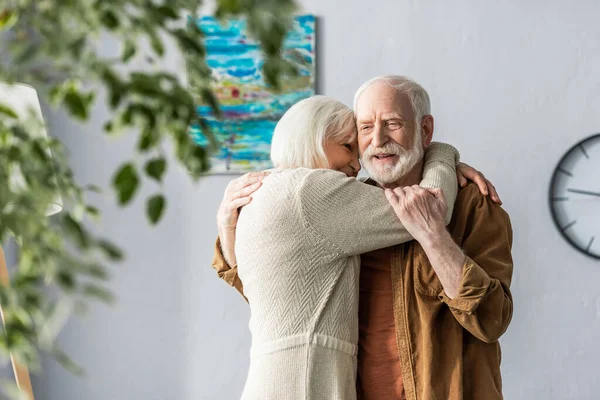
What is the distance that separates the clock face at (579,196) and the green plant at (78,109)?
2.90 meters

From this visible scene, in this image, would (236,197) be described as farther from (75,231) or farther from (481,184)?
(75,231)

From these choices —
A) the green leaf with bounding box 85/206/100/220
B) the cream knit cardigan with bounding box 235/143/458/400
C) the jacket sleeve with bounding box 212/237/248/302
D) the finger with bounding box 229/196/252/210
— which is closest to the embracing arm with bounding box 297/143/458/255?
the cream knit cardigan with bounding box 235/143/458/400

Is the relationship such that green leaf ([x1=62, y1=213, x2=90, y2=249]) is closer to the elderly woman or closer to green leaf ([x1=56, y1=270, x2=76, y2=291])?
green leaf ([x1=56, y1=270, x2=76, y2=291])

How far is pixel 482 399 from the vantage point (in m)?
2.04

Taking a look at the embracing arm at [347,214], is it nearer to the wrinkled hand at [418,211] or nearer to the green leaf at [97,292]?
the wrinkled hand at [418,211]

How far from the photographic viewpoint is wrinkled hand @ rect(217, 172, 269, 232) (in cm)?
212

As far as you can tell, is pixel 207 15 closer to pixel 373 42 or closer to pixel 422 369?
pixel 373 42

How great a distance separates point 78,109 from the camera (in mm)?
749

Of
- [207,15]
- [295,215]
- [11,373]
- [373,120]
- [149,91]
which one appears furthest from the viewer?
[207,15]

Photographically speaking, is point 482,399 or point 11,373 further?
point 11,373

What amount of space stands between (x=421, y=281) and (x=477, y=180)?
1.08ft

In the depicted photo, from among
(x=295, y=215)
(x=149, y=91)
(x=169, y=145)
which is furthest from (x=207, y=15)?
(x=149, y=91)

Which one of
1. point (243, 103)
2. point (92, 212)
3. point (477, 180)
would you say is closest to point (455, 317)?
point (477, 180)

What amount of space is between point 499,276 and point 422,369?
0.99 feet
